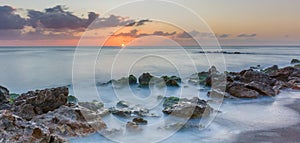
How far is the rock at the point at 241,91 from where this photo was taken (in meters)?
10.8

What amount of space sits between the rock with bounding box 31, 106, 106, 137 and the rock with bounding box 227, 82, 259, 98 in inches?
229

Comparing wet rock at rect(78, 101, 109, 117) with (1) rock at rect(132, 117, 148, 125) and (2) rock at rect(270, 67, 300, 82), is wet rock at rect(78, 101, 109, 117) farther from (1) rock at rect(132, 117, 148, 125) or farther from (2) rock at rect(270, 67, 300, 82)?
(2) rock at rect(270, 67, 300, 82)

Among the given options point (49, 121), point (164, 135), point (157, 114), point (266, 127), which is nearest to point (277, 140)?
point (266, 127)

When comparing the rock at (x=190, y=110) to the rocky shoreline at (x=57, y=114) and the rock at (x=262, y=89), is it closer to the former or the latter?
the rocky shoreline at (x=57, y=114)

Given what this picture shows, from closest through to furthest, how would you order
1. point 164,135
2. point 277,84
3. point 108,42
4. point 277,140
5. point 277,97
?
1. point 277,140
2. point 164,135
3. point 108,42
4. point 277,97
5. point 277,84

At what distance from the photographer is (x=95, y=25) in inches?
294

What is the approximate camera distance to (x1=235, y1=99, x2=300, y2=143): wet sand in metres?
6.20

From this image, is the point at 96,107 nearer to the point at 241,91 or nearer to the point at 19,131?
the point at 19,131

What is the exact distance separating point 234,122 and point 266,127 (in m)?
0.84

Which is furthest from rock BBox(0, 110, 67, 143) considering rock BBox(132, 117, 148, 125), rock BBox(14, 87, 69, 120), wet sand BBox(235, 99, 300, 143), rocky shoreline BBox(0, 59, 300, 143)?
wet sand BBox(235, 99, 300, 143)

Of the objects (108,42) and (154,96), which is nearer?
(108,42)

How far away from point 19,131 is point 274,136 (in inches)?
201

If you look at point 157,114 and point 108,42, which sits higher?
point 108,42

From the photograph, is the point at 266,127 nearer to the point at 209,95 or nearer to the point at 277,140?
the point at 277,140
